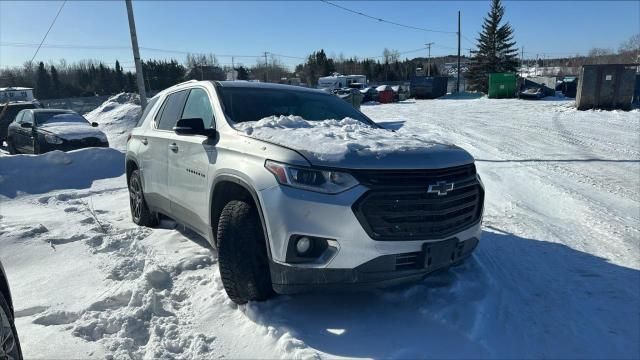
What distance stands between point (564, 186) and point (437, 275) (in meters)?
4.62

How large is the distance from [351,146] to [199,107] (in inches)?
77.6

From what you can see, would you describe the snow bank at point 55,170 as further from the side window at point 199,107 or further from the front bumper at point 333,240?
the front bumper at point 333,240

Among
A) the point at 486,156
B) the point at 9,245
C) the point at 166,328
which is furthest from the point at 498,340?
the point at 486,156

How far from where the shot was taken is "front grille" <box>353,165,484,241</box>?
112 inches

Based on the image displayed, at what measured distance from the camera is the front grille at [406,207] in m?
2.84

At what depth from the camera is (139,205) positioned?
564 cm

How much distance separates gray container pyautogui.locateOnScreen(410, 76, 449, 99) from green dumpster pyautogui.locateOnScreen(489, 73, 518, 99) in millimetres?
6996

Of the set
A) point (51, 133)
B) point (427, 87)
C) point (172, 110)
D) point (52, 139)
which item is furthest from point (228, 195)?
point (427, 87)

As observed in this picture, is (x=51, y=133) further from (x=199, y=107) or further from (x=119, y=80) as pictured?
(x=119, y=80)

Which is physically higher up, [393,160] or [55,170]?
[393,160]

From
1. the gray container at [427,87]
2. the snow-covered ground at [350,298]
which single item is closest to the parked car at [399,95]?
the gray container at [427,87]

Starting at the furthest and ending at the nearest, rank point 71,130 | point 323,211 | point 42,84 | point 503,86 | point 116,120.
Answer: point 42,84 → point 503,86 → point 116,120 → point 71,130 → point 323,211

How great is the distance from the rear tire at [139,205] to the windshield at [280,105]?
6.73ft

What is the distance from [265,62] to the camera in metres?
101
